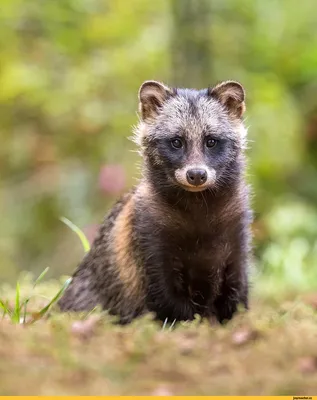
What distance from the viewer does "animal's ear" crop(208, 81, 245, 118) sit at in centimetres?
643

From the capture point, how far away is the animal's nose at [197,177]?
5695 mm

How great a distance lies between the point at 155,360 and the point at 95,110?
30.1 ft

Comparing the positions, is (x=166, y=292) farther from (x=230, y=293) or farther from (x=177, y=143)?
(x=177, y=143)

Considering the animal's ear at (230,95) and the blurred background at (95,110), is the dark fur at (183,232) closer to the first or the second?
A: the animal's ear at (230,95)

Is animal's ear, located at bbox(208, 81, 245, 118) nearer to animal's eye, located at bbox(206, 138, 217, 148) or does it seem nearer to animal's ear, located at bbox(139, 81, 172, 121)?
animal's ear, located at bbox(139, 81, 172, 121)

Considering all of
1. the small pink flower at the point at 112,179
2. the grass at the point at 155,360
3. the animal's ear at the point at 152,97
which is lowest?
the small pink flower at the point at 112,179

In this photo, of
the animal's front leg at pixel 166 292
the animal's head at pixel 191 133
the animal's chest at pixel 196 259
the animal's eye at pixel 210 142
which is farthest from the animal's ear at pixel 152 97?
the animal's front leg at pixel 166 292

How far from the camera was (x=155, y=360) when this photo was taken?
389 cm

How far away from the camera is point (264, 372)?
12.0 ft

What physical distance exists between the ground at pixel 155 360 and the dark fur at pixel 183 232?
3.93ft

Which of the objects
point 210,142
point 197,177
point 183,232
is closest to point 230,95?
point 210,142

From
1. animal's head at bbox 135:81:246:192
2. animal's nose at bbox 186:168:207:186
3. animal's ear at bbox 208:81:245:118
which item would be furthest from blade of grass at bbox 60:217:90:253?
animal's ear at bbox 208:81:245:118

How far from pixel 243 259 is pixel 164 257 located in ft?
2.20

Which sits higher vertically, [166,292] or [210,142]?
[210,142]
